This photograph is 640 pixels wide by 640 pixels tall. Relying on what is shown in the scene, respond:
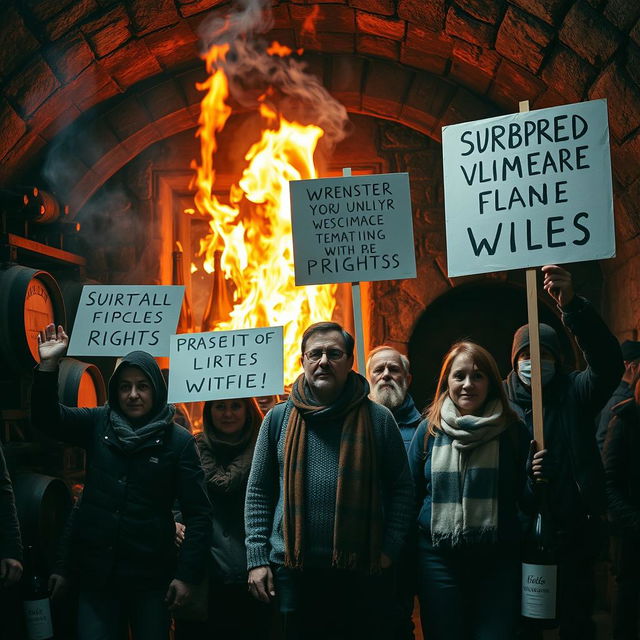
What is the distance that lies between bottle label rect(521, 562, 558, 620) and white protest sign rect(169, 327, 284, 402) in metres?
1.67

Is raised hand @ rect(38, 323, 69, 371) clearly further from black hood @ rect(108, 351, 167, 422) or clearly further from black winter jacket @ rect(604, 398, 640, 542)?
black winter jacket @ rect(604, 398, 640, 542)

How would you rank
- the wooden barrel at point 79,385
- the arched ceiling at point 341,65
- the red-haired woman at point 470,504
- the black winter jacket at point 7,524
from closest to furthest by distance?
the red-haired woman at point 470,504
the black winter jacket at point 7,524
the arched ceiling at point 341,65
the wooden barrel at point 79,385

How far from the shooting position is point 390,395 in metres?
4.48

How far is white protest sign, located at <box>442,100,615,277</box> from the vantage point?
3641 mm

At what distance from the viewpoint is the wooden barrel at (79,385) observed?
635 cm

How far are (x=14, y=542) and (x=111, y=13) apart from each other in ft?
15.3

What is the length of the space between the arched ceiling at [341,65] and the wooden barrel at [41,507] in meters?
2.93

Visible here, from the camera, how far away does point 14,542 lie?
3691mm

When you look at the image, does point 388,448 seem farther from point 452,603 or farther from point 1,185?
point 1,185

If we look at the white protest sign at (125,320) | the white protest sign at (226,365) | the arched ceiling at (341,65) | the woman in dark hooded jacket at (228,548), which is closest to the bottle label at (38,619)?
the woman in dark hooded jacket at (228,548)

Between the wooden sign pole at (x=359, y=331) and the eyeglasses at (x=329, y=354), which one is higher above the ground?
the wooden sign pole at (x=359, y=331)

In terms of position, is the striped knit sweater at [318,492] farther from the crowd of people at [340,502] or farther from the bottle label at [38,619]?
the bottle label at [38,619]

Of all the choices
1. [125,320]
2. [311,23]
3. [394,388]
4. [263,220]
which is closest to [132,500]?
[125,320]

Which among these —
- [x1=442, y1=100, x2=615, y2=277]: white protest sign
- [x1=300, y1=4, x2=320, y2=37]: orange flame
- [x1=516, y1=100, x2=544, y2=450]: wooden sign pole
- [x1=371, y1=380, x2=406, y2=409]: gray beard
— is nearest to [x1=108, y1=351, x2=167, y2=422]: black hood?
[x1=371, y1=380, x2=406, y2=409]: gray beard
